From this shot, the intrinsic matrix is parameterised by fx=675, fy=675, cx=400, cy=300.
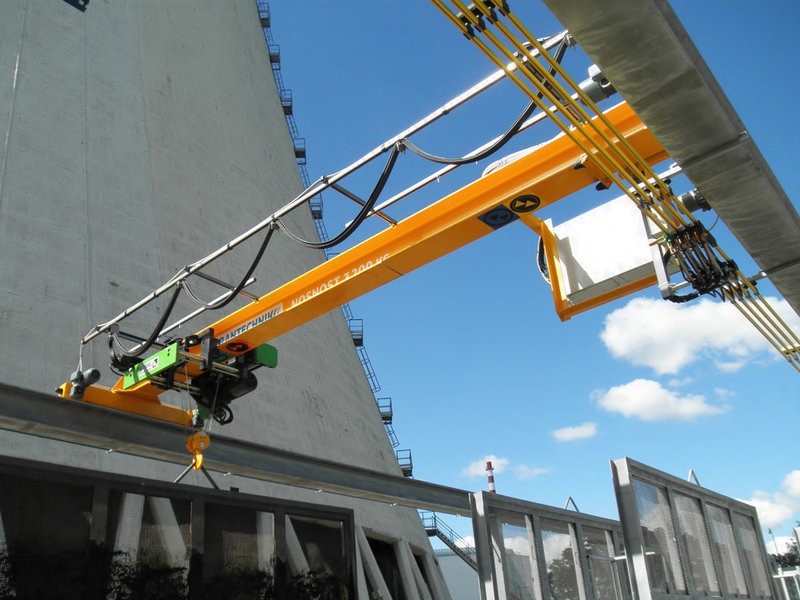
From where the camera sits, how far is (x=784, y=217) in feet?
16.9

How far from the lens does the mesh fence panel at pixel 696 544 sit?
657 centimetres

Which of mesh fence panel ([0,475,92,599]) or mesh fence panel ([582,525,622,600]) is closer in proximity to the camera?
mesh fence panel ([0,475,92,599])

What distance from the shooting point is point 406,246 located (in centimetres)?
697

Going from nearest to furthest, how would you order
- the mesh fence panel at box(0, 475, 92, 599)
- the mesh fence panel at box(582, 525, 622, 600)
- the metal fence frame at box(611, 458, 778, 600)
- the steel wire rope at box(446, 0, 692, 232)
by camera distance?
the steel wire rope at box(446, 0, 692, 232) → the mesh fence panel at box(0, 475, 92, 599) → the metal fence frame at box(611, 458, 778, 600) → the mesh fence panel at box(582, 525, 622, 600)

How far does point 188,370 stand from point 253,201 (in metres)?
8.26

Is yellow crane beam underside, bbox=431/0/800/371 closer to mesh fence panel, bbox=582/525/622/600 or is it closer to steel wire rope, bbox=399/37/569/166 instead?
steel wire rope, bbox=399/37/569/166

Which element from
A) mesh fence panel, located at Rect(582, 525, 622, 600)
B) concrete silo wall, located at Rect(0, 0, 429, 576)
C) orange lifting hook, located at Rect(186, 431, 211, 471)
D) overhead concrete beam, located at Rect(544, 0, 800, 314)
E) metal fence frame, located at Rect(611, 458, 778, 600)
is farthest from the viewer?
concrete silo wall, located at Rect(0, 0, 429, 576)

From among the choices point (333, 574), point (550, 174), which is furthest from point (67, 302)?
point (550, 174)

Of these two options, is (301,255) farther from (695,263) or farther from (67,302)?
(695,263)

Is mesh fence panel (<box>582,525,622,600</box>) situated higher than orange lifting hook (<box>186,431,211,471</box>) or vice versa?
orange lifting hook (<box>186,431,211,471</box>)

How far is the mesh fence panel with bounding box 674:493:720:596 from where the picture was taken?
657 cm

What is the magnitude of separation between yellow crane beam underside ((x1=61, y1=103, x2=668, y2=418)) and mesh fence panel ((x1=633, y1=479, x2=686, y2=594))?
2745 mm

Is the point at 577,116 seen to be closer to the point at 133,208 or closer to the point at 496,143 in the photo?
the point at 496,143

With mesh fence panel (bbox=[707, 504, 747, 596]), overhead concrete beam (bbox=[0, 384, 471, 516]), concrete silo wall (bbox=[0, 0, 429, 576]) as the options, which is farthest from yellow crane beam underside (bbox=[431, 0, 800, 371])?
concrete silo wall (bbox=[0, 0, 429, 576])
